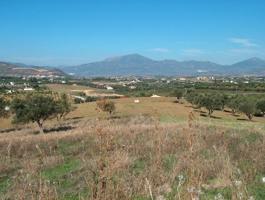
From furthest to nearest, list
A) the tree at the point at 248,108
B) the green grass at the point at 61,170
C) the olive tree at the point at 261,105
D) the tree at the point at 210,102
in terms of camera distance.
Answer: the olive tree at the point at 261,105 → the tree at the point at 210,102 → the tree at the point at 248,108 → the green grass at the point at 61,170

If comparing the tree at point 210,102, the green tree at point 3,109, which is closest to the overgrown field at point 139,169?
the green tree at point 3,109

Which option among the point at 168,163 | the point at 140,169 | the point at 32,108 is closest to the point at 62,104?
the point at 32,108

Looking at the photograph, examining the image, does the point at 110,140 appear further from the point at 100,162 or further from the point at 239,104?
the point at 239,104

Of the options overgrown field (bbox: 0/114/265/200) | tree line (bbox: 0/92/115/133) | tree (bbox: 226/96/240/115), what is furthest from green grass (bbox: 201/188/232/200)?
tree (bbox: 226/96/240/115)

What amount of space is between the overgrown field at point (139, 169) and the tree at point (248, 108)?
6391cm

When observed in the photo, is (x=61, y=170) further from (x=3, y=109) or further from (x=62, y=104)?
(x=3, y=109)

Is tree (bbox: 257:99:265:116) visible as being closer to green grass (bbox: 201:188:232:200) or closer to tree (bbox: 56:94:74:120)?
tree (bbox: 56:94:74:120)

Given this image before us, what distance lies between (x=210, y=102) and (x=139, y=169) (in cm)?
7563

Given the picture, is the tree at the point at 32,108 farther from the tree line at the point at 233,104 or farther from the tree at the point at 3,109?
the tree line at the point at 233,104

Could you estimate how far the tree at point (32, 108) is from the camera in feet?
155

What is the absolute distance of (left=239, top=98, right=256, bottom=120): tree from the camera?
265ft

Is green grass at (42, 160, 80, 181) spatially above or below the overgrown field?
below

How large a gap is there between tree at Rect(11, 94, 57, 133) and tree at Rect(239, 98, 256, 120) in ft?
147

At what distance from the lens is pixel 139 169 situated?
1085 cm
